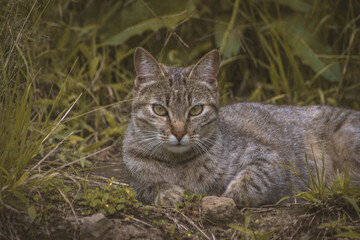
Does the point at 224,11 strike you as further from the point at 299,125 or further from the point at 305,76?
the point at 299,125

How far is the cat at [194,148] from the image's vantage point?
3623mm

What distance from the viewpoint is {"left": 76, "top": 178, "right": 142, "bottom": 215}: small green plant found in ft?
10.2

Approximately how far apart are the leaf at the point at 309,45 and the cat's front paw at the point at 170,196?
115 inches

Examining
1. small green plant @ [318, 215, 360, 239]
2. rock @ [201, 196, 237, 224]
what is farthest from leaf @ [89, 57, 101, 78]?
small green plant @ [318, 215, 360, 239]

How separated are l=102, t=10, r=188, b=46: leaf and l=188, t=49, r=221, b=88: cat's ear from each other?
128 cm

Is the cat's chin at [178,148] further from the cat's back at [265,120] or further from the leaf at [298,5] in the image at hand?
the leaf at [298,5]

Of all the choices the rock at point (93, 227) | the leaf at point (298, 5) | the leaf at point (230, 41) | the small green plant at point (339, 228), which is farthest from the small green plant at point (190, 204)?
the leaf at point (298, 5)

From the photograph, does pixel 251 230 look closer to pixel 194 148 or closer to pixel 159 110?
pixel 194 148

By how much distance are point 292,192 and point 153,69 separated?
1.65 meters

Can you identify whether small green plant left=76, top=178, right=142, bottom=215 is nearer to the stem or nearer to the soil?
the soil

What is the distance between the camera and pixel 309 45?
5809mm

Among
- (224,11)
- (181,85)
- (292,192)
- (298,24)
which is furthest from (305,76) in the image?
(181,85)

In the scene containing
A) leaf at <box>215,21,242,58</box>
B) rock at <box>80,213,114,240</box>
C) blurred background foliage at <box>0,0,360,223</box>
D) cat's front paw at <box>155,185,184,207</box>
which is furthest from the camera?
leaf at <box>215,21,242,58</box>

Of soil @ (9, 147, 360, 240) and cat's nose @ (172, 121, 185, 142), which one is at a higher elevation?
cat's nose @ (172, 121, 185, 142)
